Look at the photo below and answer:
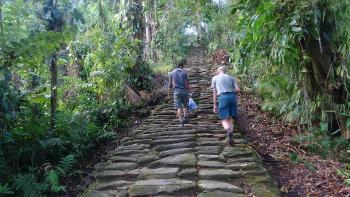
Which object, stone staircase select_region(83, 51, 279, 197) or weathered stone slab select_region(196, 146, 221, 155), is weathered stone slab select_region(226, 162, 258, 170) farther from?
weathered stone slab select_region(196, 146, 221, 155)

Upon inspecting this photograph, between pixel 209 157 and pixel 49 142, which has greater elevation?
pixel 49 142

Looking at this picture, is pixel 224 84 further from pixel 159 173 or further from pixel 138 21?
pixel 138 21

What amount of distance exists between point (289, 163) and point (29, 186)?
399 cm

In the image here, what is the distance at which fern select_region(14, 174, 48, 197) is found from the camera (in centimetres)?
472

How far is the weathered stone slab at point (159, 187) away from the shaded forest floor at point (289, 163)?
53.1 inches

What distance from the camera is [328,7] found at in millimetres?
7066

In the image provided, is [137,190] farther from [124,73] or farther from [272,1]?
[124,73]

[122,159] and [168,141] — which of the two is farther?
[168,141]

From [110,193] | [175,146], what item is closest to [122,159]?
[175,146]

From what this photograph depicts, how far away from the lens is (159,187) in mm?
4969

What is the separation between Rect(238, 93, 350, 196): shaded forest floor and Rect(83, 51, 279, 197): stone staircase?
35 cm

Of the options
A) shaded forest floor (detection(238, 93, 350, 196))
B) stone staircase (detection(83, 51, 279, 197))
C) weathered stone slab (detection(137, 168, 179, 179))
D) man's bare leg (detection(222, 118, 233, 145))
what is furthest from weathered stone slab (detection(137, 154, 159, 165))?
shaded forest floor (detection(238, 93, 350, 196))

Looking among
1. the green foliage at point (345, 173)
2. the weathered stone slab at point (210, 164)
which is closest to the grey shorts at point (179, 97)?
the weathered stone slab at point (210, 164)

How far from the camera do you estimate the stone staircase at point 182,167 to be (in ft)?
16.2
